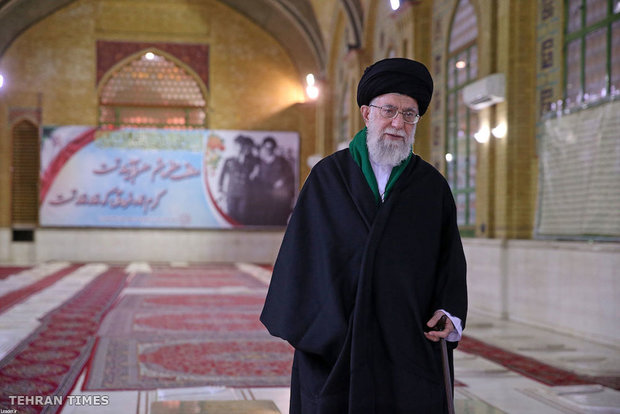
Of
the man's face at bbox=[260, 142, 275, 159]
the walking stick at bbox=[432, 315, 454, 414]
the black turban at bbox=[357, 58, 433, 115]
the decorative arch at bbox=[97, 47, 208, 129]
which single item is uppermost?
the decorative arch at bbox=[97, 47, 208, 129]

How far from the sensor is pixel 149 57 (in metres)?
12.4

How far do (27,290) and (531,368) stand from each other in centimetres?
525

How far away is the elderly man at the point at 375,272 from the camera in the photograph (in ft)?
5.15

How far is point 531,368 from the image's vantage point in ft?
12.3

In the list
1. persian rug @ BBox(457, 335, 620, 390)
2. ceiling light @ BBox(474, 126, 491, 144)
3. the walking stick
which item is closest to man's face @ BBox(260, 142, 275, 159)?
ceiling light @ BBox(474, 126, 491, 144)

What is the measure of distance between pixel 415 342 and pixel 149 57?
37.6 ft

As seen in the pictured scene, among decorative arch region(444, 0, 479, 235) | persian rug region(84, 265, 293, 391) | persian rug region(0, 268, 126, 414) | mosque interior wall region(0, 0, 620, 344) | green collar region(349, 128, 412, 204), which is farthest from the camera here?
mosque interior wall region(0, 0, 620, 344)

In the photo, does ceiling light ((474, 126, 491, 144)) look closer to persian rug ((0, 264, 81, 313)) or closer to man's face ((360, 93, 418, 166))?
persian rug ((0, 264, 81, 313))

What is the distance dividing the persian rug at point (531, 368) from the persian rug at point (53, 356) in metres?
2.10

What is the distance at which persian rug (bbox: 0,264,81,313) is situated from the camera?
20.3 feet

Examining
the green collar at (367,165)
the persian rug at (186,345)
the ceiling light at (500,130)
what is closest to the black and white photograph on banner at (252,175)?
the persian rug at (186,345)

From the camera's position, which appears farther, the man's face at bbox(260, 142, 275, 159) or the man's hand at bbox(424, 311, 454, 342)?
the man's face at bbox(260, 142, 275, 159)

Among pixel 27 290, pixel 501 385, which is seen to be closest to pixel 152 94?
pixel 27 290

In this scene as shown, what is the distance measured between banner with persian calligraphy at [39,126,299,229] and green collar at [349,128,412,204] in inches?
423
